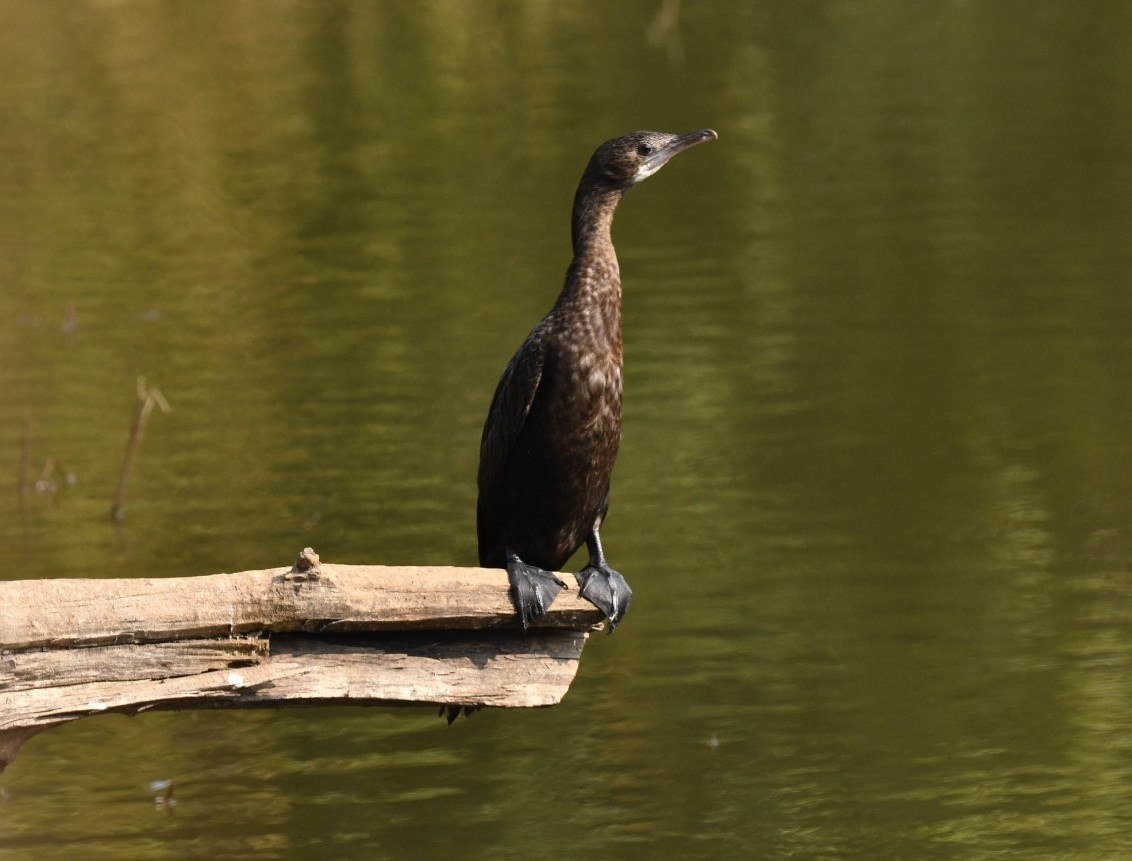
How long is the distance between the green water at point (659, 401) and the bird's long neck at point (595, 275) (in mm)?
2099

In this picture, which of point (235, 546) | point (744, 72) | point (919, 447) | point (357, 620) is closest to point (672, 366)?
point (919, 447)

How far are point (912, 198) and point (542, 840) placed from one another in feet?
30.8

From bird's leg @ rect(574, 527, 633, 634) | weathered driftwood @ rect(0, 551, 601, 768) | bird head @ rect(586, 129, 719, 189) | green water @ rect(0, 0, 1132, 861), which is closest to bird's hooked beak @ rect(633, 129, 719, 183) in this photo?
bird head @ rect(586, 129, 719, 189)

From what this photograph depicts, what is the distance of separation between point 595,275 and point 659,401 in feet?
19.0

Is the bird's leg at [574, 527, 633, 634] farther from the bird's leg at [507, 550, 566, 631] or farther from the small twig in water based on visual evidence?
the small twig in water

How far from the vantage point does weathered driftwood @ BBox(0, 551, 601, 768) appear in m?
4.30

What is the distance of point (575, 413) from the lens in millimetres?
4977

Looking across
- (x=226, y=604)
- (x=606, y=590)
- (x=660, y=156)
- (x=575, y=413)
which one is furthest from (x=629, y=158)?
(x=226, y=604)

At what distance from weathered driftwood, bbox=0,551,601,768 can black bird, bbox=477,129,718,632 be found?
429mm

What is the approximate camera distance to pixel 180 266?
14289 mm

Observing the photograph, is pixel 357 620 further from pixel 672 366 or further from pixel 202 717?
pixel 672 366

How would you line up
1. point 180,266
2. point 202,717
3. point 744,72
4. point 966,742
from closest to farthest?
point 966,742
point 202,717
point 180,266
point 744,72

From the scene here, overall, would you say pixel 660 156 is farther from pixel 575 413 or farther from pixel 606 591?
pixel 606 591

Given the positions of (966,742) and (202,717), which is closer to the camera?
(966,742)
